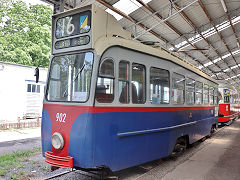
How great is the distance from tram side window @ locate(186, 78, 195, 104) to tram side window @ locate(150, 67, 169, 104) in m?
1.51

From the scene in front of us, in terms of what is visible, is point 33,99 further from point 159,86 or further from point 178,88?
point 159,86

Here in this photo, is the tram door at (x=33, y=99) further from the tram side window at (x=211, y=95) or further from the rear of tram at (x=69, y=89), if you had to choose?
the rear of tram at (x=69, y=89)

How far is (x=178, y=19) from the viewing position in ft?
47.3

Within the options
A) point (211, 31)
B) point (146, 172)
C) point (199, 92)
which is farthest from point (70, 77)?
point (211, 31)

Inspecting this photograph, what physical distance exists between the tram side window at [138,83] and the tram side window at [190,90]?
7.97 ft

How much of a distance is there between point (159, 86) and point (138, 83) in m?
0.80

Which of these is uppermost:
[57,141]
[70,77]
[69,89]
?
[70,77]

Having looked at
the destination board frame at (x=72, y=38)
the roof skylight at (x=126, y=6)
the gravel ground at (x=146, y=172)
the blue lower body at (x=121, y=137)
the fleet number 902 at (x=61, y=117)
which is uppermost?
the roof skylight at (x=126, y=6)

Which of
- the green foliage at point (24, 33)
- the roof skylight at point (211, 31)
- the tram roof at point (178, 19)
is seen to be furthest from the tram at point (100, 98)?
the green foliage at point (24, 33)

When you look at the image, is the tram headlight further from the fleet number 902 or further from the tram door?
the tram door

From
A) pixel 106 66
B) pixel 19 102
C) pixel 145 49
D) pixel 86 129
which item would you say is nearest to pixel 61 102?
pixel 86 129

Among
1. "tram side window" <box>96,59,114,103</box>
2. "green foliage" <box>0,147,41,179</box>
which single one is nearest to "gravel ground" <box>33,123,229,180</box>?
"green foliage" <box>0,147,41,179</box>

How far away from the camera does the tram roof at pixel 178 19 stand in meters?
12.0

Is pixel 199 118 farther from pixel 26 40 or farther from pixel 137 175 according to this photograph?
pixel 26 40
